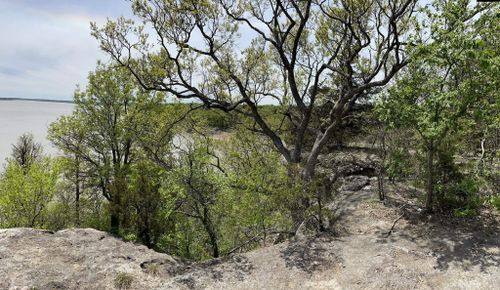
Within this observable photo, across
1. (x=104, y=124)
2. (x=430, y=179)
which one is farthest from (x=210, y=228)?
(x=104, y=124)

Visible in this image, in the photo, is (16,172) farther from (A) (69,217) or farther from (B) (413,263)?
(B) (413,263)

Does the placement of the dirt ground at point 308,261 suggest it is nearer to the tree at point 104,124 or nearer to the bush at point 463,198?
the bush at point 463,198

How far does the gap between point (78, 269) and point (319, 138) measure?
12088 millimetres

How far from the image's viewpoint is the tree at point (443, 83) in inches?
368

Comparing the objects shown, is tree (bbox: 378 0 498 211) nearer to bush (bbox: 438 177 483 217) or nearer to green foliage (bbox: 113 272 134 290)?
bush (bbox: 438 177 483 217)

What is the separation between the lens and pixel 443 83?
10.2 metres

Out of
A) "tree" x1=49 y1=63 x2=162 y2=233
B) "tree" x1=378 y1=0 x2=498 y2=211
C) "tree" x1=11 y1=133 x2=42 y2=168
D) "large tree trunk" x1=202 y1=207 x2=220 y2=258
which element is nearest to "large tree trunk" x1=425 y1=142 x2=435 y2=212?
"tree" x1=378 y1=0 x2=498 y2=211

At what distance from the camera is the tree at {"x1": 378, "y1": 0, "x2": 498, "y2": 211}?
9.35 m

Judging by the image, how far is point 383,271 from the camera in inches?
376

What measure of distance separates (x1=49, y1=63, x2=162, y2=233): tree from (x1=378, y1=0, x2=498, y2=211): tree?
17.4 metres

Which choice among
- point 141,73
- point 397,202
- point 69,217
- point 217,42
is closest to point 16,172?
point 69,217

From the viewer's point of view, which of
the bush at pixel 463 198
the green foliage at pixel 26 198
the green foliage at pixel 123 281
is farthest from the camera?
the green foliage at pixel 26 198

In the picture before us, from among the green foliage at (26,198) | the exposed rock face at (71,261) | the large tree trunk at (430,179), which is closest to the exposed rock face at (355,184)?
the large tree trunk at (430,179)

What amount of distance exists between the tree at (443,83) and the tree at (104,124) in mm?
17386
